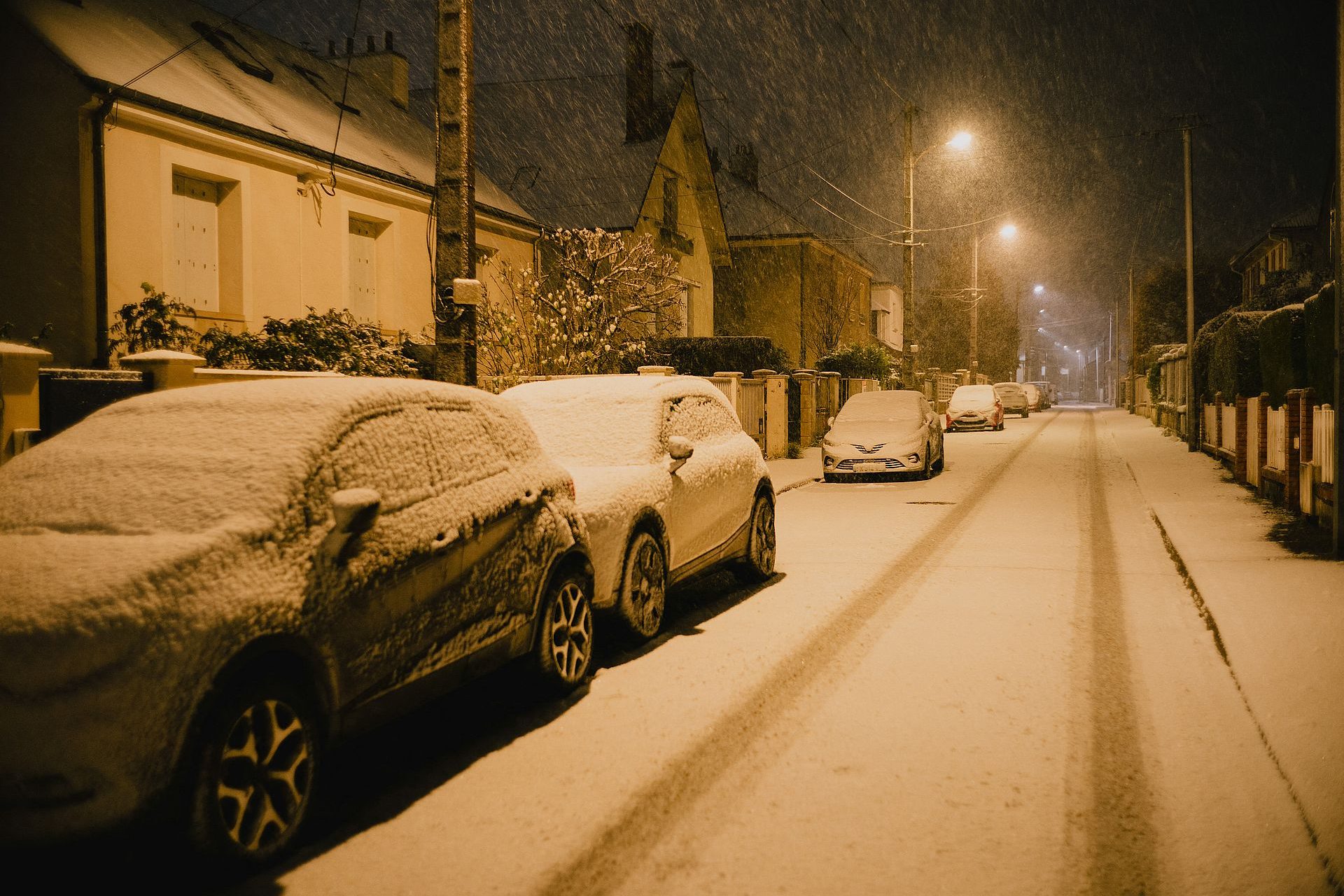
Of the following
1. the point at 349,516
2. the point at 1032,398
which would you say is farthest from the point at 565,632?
the point at 1032,398

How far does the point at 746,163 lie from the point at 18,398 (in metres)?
41.7

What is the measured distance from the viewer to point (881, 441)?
63.4 ft

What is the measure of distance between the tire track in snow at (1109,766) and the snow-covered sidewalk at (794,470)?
30.0ft

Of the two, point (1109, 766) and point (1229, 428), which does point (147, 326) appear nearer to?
point (1109, 766)

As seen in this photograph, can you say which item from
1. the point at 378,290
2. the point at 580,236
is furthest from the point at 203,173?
the point at 580,236

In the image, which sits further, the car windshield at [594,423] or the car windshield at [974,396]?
the car windshield at [974,396]

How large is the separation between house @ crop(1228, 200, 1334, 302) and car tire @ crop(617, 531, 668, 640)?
45.6 metres

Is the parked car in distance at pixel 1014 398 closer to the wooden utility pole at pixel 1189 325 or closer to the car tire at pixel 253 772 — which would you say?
the wooden utility pole at pixel 1189 325

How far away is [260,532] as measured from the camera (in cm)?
399

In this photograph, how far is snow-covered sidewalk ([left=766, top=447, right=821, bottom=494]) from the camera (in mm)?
19203

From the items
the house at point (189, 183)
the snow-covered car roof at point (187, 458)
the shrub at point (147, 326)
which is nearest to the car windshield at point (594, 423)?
the snow-covered car roof at point (187, 458)

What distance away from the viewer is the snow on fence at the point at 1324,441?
11.5m

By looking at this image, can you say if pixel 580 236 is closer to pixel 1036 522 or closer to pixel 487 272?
pixel 487 272

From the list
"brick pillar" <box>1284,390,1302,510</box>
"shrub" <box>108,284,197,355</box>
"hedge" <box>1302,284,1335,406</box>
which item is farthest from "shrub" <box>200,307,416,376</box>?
"brick pillar" <box>1284,390,1302,510</box>
